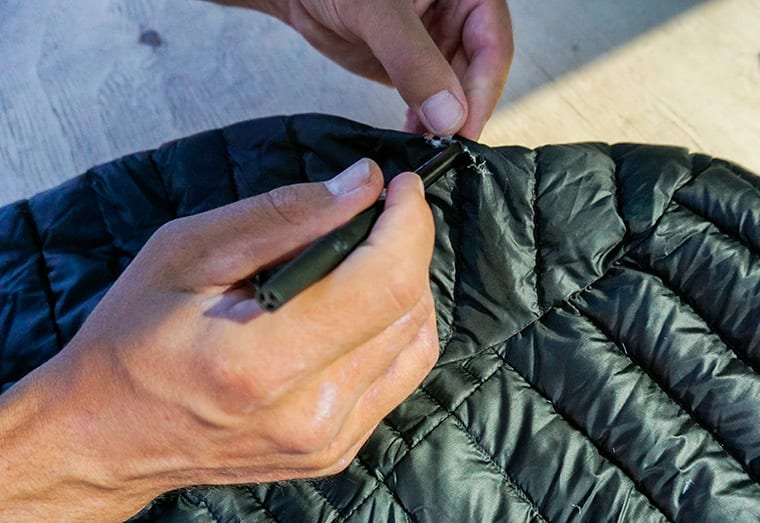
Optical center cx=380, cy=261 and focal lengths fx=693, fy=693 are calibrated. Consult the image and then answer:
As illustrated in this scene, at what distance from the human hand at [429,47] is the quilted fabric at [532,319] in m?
0.05

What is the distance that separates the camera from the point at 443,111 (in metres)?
0.69

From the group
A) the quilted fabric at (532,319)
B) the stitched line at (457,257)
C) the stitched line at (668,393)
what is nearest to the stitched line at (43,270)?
the quilted fabric at (532,319)

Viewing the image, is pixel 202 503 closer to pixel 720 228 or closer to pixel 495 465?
pixel 495 465

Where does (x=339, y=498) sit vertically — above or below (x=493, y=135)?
below

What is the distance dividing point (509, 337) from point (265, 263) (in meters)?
0.29

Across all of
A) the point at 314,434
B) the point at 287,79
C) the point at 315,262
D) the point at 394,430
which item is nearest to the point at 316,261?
the point at 315,262

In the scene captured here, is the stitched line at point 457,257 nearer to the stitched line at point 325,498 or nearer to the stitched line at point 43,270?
the stitched line at point 325,498

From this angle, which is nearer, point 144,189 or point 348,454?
point 348,454

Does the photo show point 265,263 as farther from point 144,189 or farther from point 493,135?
point 493,135

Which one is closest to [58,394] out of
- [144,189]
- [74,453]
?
[74,453]

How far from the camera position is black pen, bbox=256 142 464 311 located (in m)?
0.41

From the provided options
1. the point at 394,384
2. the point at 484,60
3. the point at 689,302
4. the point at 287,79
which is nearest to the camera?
the point at 394,384

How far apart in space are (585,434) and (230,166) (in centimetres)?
47

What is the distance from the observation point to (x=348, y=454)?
56cm
